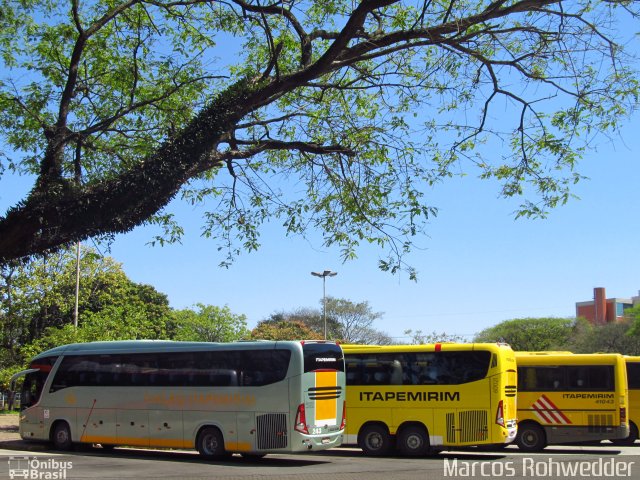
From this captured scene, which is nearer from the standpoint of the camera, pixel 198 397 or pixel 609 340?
pixel 198 397

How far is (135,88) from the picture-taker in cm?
1334

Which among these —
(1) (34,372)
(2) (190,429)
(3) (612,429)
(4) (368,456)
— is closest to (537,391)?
(3) (612,429)

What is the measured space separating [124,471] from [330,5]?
9687 mm

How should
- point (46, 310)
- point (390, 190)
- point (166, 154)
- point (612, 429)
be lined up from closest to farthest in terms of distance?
point (166, 154)
point (390, 190)
point (612, 429)
point (46, 310)

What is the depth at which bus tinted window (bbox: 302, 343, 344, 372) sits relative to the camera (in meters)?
16.3

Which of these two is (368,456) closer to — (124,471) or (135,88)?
(124,471)

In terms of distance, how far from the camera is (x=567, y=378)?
20.2 m

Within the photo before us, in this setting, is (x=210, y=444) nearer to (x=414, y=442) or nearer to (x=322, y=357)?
(x=322, y=357)

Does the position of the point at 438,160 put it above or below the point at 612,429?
above

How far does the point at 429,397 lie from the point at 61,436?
10.0m

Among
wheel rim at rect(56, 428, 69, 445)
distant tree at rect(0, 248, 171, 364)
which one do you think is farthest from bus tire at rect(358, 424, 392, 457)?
distant tree at rect(0, 248, 171, 364)

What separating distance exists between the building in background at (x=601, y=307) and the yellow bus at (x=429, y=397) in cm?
6869

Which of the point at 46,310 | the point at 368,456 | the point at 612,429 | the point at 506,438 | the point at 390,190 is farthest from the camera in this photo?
the point at 46,310

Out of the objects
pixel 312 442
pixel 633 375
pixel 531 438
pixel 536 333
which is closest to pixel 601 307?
pixel 536 333
